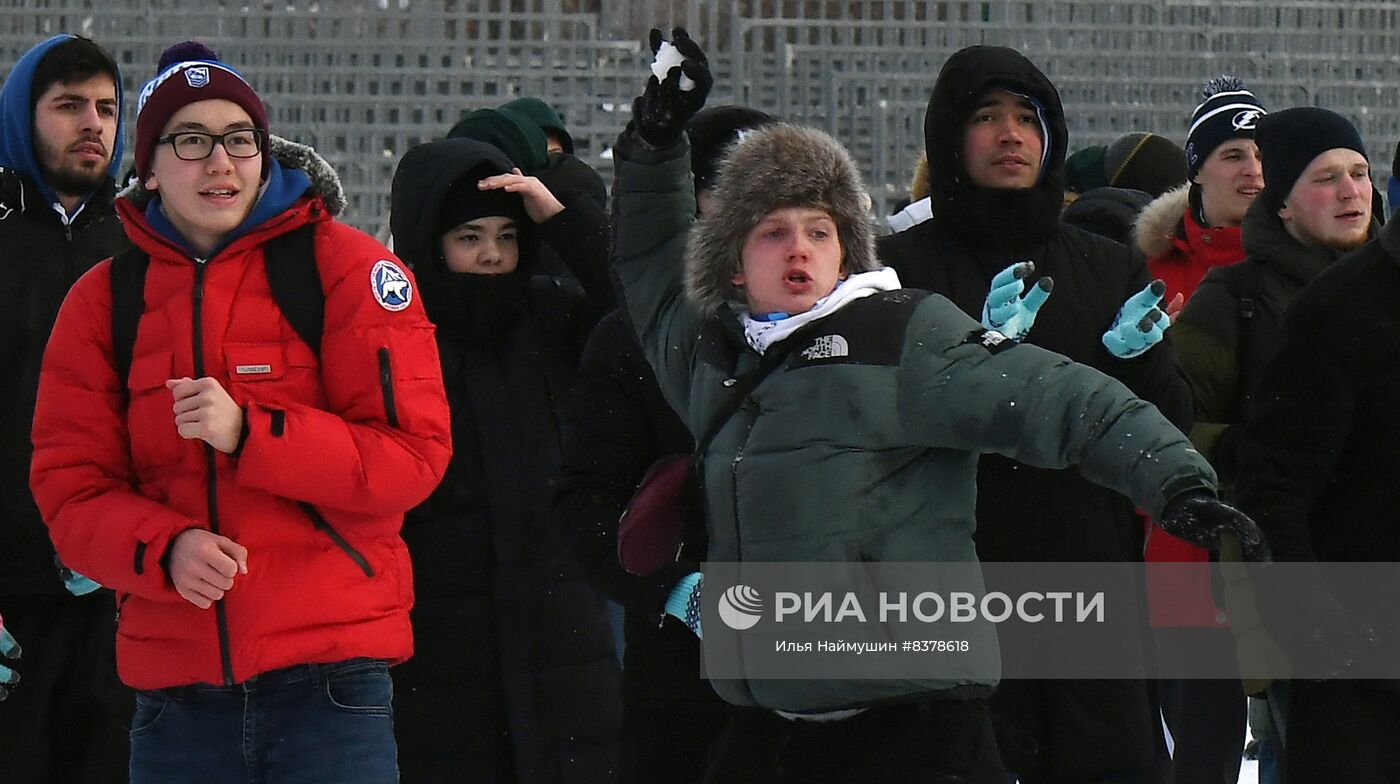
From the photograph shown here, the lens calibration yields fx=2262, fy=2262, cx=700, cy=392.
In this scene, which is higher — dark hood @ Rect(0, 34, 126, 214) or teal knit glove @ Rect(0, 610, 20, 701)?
dark hood @ Rect(0, 34, 126, 214)

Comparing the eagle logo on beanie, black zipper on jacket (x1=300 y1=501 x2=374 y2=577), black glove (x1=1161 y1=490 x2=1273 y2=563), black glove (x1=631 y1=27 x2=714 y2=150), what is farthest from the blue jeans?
the eagle logo on beanie

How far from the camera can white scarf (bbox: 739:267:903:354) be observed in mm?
3293

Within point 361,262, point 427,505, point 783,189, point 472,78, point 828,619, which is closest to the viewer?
point 828,619

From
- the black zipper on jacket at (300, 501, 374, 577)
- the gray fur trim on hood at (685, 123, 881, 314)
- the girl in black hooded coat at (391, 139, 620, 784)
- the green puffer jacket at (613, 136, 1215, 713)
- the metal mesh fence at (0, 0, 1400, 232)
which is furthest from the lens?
the metal mesh fence at (0, 0, 1400, 232)

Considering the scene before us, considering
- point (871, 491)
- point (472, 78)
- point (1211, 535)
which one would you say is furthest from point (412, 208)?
point (472, 78)

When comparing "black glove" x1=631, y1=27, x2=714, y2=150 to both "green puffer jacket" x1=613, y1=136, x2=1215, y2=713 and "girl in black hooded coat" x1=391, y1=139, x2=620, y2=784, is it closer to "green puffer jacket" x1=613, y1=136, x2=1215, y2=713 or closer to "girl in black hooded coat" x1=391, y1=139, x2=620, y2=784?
"green puffer jacket" x1=613, y1=136, x2=1215, y2=713

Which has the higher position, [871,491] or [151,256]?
[151,256]

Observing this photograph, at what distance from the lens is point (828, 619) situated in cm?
317

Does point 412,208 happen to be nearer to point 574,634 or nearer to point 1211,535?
point 574,634

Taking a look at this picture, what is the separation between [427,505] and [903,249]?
3.65 feet

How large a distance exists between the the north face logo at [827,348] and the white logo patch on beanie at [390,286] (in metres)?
0.78

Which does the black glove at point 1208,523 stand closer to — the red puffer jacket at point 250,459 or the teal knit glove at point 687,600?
the teal knit glove at point 687,600

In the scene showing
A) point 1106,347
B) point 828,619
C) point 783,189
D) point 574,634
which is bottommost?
point 574,634

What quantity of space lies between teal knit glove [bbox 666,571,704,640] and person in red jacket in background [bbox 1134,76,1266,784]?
4.90ft
